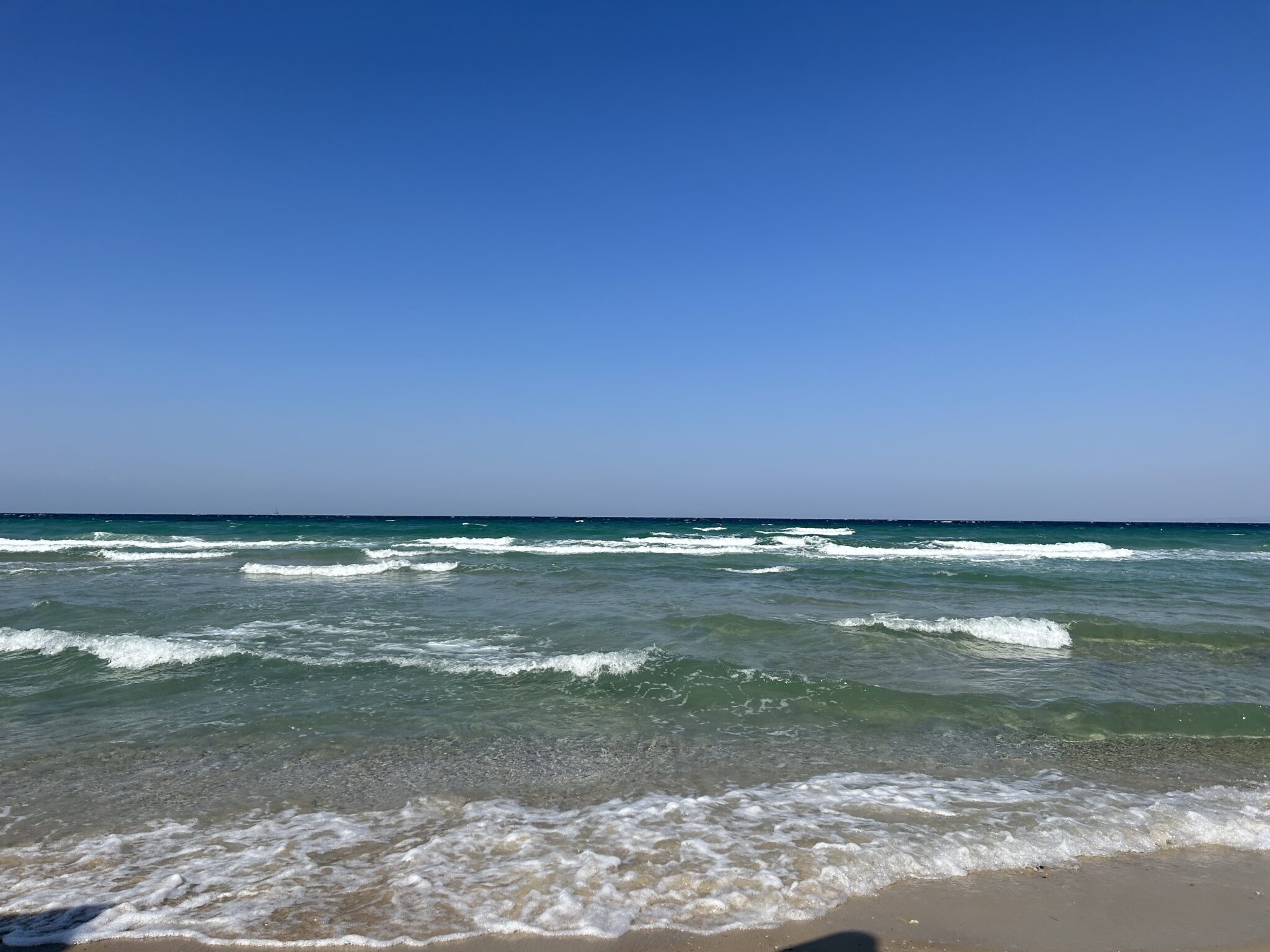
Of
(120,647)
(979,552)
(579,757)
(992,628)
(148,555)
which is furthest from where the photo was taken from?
(979,552)

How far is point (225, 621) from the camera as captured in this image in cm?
1306

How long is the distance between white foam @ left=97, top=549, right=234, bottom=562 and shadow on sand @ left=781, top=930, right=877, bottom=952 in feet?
97.1

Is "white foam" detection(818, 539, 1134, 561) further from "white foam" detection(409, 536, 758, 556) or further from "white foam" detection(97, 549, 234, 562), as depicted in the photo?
"white foam" detection(97, 549, 234, 562)

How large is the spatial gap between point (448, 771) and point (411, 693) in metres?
2.52

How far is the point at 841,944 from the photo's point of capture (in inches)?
139

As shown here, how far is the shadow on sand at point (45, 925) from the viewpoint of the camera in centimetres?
350

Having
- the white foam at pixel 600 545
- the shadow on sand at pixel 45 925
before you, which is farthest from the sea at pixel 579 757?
the white foam at pixel 600 545

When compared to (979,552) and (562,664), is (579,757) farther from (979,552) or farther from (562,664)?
(979,552)

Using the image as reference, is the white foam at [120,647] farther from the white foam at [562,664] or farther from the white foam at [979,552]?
the white foam at [979,552]

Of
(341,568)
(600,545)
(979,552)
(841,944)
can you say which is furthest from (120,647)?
(979,552)

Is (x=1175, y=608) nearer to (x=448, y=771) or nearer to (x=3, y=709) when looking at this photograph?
(x=448, y=771)

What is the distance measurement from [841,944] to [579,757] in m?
3.27

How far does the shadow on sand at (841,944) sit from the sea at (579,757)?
262 millimetres

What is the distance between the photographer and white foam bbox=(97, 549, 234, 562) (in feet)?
89.3
